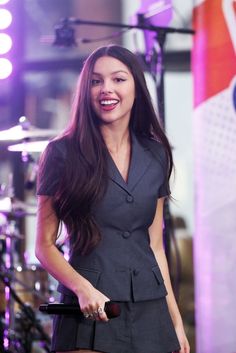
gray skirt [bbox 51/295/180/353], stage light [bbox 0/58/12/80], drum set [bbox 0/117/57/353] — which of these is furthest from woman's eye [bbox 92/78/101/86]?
stage light [bbox 0/58/12/80]

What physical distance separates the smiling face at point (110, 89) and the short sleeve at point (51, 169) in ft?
0.51

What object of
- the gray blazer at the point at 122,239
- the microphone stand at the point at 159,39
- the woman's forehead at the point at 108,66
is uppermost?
the microphone stand at the point at 159,39

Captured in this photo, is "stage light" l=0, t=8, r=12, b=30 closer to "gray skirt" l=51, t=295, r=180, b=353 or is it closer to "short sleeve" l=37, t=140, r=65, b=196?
"short sleeve" l=37, t=140, r=65, b=196

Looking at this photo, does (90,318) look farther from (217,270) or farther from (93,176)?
(217,270)

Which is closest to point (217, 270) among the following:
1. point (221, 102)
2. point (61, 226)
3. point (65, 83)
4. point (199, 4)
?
point (221, 102)

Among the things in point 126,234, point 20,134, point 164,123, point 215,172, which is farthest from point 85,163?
point 20,134

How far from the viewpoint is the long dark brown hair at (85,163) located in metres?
1.75

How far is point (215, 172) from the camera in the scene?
3.23 metres

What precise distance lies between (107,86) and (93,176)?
0.25 m

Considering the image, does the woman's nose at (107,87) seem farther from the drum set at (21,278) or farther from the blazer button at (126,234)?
the drum set at (21,278)

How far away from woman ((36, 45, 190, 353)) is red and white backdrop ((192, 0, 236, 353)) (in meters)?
1.33

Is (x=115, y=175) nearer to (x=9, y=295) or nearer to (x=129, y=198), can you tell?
(x=129, y=198)

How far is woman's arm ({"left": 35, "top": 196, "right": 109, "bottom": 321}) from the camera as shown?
1.64m

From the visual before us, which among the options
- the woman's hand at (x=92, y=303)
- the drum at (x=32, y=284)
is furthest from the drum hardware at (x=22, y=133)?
the woman's hand at (x=92, y=303)
